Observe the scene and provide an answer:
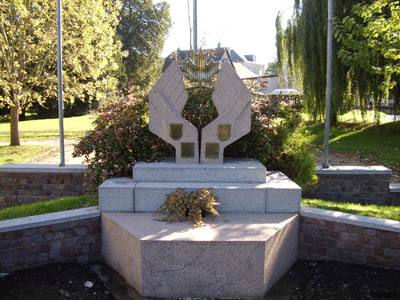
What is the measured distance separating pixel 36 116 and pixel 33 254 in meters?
25.7

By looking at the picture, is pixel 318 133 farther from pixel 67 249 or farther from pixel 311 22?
pixel 67 249

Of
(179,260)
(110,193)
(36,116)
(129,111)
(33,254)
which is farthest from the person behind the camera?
(36,116)

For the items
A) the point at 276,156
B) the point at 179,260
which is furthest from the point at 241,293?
the point at 276,156

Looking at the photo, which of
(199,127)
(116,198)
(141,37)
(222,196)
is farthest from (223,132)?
(141,37)

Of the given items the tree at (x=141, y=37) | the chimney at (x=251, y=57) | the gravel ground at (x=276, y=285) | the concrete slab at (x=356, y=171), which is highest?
the chimney at (x=251, y=57)

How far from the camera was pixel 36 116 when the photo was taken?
2759 cm

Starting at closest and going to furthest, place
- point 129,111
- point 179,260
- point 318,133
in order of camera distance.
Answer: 1. point 179,260
2. point 129,111
3. point 318,133

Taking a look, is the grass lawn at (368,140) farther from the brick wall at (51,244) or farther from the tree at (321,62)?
the brick wall at (51,244)

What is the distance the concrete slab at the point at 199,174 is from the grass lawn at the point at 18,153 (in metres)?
5.88

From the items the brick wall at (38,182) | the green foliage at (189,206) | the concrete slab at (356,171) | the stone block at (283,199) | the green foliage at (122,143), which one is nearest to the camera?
the green foliage at (189,206)

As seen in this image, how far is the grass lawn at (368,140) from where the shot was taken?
9674 mm

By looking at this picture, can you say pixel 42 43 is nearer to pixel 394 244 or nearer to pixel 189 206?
pixel 189 206

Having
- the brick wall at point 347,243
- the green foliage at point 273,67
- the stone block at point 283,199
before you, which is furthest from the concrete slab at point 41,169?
the green foliage at point 273,67

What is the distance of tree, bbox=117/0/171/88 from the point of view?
32.0 metres
